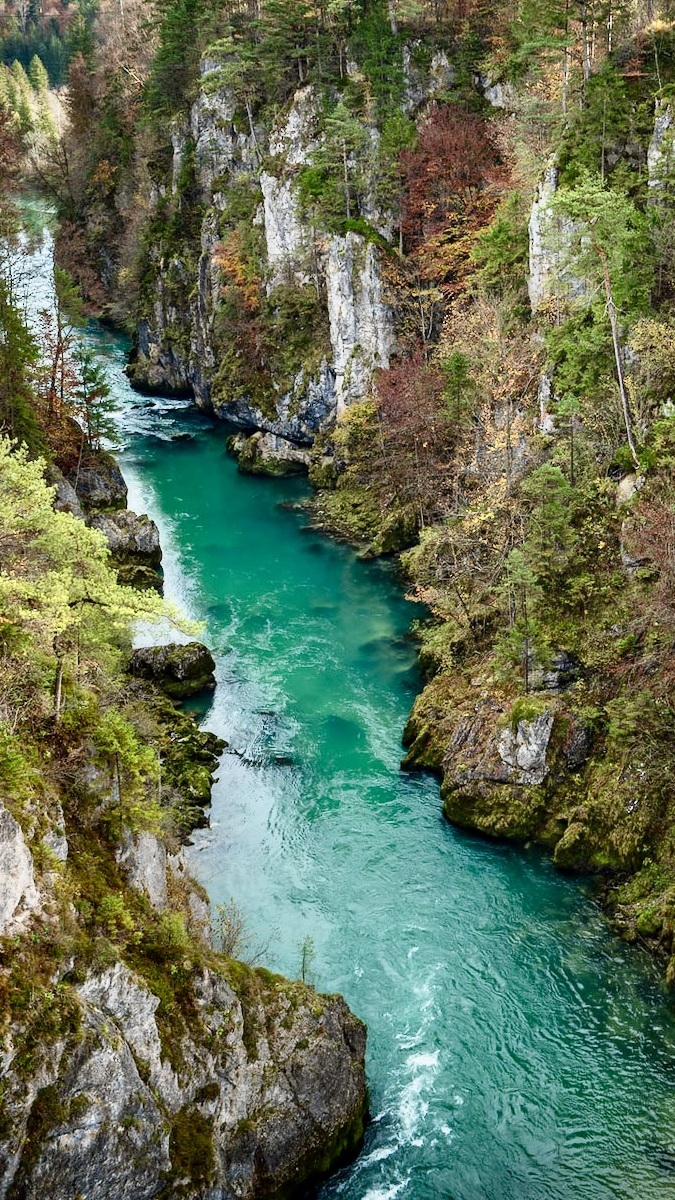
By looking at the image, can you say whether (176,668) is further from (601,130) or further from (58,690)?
(601,130)

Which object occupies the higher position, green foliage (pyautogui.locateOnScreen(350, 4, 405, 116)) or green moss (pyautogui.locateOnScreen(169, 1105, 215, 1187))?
green foliage (pyautogui.locateOnScreen(350, 4, 405, 116))

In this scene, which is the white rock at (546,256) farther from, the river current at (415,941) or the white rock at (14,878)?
the white rock at (14,878)

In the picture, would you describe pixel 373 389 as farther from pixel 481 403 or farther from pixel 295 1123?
pixel 295 1123

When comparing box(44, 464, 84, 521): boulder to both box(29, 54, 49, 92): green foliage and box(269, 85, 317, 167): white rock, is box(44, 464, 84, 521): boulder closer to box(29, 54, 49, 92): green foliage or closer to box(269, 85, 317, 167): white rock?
box(269, 85, 317, 167): white rock

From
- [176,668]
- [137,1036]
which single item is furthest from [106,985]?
[176,668]

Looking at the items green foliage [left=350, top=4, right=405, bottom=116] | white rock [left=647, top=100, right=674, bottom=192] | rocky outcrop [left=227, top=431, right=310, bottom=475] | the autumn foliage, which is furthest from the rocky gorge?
green foliage [left=350, top=4, right=405, bottom=116]
